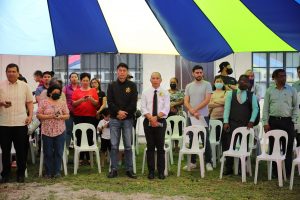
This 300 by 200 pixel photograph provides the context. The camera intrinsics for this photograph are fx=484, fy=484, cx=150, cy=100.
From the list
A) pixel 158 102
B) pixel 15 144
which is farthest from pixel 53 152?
pixel 158 102

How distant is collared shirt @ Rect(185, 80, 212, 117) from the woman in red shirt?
1494 millimetres

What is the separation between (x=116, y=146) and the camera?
21.9 feet

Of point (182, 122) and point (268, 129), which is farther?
point (182, 122)

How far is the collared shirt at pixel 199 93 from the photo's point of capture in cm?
712

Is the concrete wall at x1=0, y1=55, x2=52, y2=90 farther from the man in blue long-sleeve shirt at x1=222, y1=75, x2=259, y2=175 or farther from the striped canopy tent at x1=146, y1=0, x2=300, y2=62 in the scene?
the man in blue long-sleeve shirt at x1=222, y1=75, x2=259, y2=175

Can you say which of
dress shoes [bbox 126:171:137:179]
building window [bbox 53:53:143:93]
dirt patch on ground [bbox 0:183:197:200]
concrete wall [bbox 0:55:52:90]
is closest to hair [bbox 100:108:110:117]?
dress shoes [bbox 126:171:137:179]

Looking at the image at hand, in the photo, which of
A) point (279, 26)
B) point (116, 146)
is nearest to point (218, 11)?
point (279, 26)

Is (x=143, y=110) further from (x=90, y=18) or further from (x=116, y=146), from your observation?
(x=90, y=18)

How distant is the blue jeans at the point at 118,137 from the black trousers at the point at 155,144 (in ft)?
0.82

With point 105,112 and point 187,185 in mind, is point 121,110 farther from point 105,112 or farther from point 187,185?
point 187,185

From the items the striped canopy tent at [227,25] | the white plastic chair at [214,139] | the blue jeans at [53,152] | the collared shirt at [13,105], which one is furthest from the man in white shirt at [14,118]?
the white plastic chair at [214,139]

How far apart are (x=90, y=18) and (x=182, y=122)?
2.59 metres

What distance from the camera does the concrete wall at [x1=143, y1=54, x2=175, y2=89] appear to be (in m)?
11.7

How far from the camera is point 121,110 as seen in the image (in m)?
6.55
